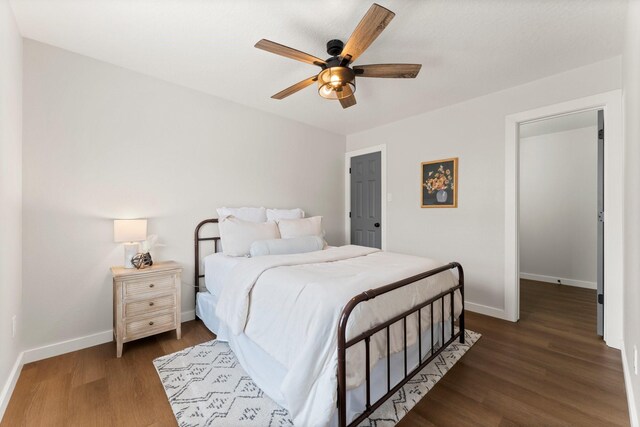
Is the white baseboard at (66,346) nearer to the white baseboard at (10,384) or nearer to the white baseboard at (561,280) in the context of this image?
the white baseboard at (10,384)

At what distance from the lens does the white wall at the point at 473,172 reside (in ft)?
9.19

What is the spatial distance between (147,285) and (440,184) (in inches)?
139

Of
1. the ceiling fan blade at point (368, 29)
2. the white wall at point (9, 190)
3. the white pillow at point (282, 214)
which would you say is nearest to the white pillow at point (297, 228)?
the white pillow at point (282, 214)

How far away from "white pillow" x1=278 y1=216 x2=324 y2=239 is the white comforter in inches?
33.7

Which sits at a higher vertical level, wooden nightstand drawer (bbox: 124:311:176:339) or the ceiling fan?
→ the ceiling fan

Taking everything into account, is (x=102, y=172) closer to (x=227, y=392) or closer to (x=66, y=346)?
(x=66, y=346)

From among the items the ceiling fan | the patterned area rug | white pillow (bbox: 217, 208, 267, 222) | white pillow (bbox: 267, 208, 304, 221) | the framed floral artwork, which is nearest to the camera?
the patterned area rug

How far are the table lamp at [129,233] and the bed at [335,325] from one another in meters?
0.85

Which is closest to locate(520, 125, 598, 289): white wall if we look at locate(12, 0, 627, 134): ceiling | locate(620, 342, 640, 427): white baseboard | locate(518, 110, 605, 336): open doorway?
locate(518, 110, 605, 336): open doorway

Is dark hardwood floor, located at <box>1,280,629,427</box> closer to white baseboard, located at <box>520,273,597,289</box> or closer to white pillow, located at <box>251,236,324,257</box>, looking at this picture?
white pillow, located at <box>251,236,324,257</box>

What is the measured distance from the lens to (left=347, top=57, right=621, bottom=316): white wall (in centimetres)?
280

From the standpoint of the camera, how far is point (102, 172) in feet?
8.47

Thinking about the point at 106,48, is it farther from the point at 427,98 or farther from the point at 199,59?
the point at 427,98

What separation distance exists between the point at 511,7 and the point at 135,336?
385cm
